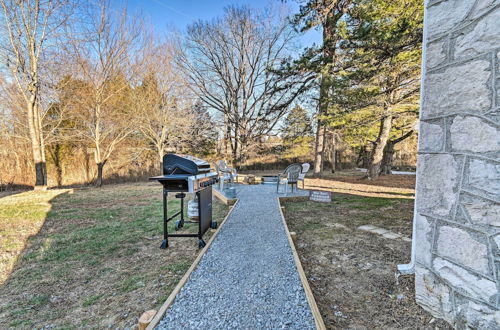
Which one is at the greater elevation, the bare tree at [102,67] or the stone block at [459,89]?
the bare tree at [102,67]

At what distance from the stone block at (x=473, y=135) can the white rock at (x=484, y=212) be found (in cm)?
32

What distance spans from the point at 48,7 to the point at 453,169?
10.8 metres

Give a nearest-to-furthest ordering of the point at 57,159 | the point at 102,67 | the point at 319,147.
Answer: the point at 102,67 < the point at 57,159 < the point at 319,147

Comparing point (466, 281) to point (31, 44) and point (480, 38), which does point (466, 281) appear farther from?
point (31, 44)

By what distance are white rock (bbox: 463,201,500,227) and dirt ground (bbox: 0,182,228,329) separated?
2276 millimetres

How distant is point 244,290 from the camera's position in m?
1.87

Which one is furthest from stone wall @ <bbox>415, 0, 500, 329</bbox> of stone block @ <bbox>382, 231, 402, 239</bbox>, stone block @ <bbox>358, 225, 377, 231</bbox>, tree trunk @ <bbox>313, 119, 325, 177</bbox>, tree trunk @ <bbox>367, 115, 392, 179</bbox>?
tree trunk @ <bbox>313, 119, 325, 177</bbox>

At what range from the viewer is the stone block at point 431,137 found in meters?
1.62

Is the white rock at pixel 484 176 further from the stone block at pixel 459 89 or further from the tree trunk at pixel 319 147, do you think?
the tree trunk at pixel 319 147

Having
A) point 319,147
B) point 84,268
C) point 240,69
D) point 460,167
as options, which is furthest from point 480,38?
point 240,69

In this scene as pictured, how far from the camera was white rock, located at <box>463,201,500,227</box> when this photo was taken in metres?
1.31

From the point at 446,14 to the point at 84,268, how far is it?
3.91 m

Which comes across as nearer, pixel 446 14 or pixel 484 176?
pixel 484 176

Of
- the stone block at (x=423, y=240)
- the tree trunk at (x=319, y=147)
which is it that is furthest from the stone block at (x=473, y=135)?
the tree trunk at (x=319, y=147)
